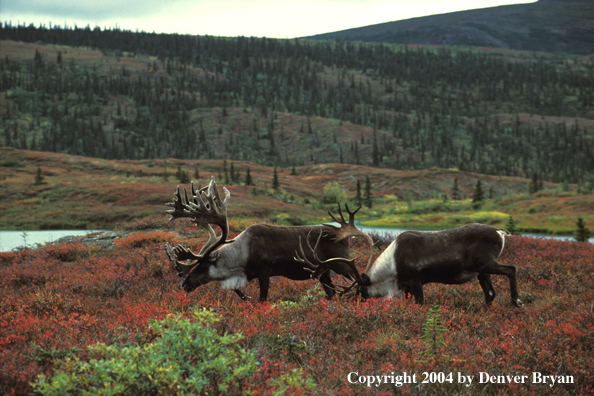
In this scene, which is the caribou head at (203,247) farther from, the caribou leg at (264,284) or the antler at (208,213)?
the caribou leg at (264,284)

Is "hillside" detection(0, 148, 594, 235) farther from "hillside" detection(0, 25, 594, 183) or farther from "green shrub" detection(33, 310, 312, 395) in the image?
"hillside" detection(0, 25, 594, 183)

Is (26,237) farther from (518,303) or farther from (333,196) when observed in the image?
(333,196)

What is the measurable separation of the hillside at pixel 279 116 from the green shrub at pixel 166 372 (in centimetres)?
10297

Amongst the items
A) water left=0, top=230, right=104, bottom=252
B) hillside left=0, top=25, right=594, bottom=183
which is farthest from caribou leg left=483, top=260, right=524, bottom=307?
hillside left=0, top=25, right=594, bottom=183

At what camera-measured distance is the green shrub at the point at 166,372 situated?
3867mm

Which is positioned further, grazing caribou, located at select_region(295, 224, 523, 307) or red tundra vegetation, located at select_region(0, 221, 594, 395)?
grazing caribou, located at select_region(295, 224, 523, 307)

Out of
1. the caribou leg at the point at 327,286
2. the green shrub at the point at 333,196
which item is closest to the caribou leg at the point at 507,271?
the caribou leg at the point at 327,286

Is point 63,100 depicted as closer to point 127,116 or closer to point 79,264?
point 127,116

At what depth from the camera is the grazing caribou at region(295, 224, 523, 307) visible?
292 inches

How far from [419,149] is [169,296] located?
413ft

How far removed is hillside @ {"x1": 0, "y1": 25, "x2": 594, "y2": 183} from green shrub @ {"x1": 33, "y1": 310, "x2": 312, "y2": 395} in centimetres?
10297

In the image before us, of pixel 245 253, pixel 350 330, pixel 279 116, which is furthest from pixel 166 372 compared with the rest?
pixel 279 116

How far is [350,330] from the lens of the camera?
6.16 meters

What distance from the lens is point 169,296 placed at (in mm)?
8430
